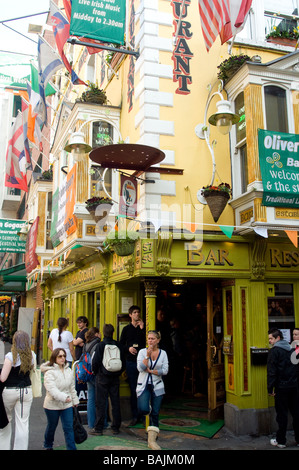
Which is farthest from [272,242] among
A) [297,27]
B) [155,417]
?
[297,27]

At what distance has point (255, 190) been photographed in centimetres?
796

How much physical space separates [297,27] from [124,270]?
6.86 meters

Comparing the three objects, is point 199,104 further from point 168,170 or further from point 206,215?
point 206,215

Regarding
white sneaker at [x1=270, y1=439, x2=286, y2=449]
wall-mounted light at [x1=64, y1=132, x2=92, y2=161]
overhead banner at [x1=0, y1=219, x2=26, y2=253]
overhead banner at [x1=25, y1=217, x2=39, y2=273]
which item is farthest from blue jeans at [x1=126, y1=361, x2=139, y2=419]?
overhead banner at [x1=0, y1=219, x2=26, y2=253]

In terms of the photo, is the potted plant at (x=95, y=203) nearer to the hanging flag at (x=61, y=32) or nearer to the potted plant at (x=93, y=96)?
the hanging flag at (x=61, y=32)

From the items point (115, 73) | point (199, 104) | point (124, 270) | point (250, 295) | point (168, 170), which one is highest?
point (115, 73)

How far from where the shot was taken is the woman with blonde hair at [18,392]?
5.96 m

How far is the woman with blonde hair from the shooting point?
596 cm

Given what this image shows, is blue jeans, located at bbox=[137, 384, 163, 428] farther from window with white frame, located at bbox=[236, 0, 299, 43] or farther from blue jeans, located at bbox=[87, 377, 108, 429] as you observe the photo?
window with white frame, located at bbox=[236, 0, 299, 43]

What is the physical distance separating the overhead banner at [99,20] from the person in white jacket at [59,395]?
20.6 feet

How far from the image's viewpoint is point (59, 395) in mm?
5926

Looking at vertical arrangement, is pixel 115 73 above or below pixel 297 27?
below

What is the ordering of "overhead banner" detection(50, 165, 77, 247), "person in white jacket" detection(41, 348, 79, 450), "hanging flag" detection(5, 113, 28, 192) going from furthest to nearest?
"hanging flag" detection(5, 113, 28, 192)
"overhead banner" detection(50, 165, 77, 247)
"person in white jacket" detection(41, 348, 79, 450)

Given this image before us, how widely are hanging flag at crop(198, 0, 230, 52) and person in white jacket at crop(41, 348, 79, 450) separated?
19.0ft
